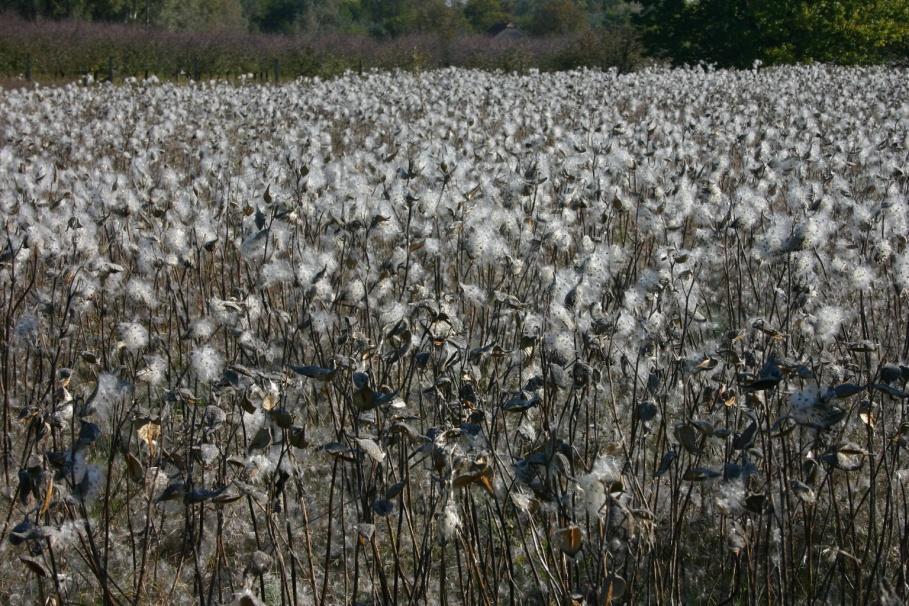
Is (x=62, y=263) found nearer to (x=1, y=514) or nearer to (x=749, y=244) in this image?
(x=1, y=514)

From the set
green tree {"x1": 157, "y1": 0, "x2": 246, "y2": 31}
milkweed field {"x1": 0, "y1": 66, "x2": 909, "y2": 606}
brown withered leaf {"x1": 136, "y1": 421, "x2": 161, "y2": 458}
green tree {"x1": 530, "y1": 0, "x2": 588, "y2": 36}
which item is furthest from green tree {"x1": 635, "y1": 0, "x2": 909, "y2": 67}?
green tree {"x1": 530, "y1": 0, "x2": 588, "y2": 36}

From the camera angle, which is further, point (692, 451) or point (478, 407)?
point (478, 407)

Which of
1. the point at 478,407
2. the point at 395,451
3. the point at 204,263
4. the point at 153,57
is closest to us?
the point at 478,407

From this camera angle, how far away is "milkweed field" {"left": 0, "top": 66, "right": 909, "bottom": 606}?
7.82 feet

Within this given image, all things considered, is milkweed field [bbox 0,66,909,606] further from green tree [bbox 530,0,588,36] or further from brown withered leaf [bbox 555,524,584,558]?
green tree [bbox 530,0,588,36]

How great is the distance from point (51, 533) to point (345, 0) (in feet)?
388

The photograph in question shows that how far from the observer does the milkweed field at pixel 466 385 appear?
2.38 metres

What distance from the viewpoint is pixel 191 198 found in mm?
5418

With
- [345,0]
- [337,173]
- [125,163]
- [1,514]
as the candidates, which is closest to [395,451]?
[1,514]

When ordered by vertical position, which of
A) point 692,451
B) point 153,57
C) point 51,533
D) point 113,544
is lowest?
point 113,544

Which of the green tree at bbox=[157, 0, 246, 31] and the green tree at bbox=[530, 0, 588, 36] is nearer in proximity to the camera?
the green tree at bbox=[157, 0, 246, 31]

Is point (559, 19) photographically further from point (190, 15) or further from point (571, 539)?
point (571, 539)

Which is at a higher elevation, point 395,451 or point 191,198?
point 191,198

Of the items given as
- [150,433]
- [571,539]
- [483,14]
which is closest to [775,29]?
[150,433]
